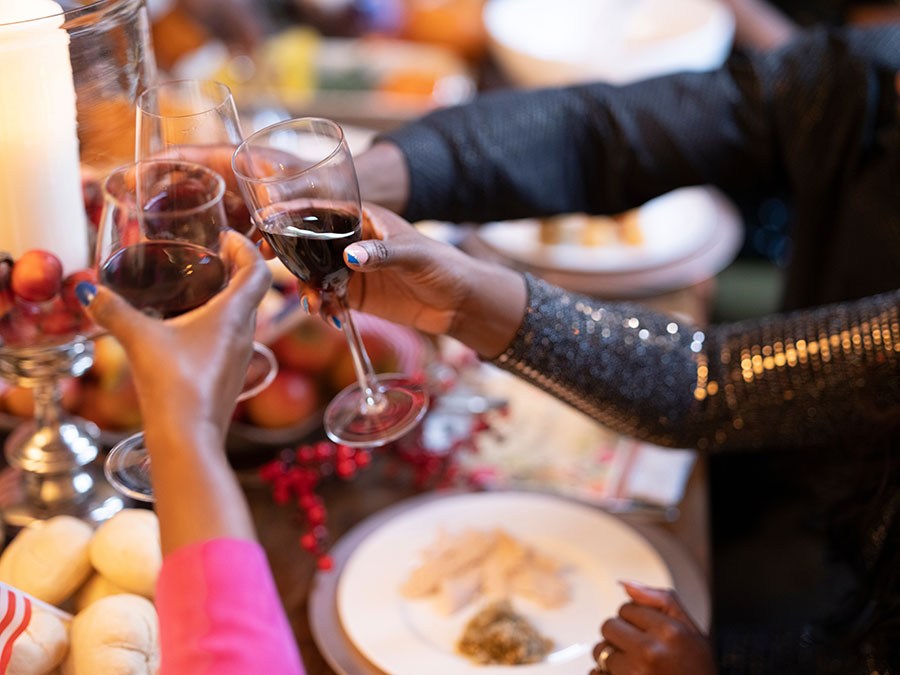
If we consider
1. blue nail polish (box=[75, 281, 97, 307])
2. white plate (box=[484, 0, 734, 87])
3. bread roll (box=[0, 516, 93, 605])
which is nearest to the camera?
blue nail polish (box=[75, 281, 97, 307])

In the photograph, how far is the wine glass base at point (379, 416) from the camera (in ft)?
3.17

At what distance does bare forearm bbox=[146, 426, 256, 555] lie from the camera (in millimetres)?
680

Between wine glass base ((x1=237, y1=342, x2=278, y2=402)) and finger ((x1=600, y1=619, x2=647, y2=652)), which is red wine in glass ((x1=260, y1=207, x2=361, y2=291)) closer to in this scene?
wine glass base ((x1=237, y1=342, x2=278, y2=402))

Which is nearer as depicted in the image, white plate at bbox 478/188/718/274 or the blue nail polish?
the blue nail polish

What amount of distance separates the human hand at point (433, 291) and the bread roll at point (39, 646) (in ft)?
1.11

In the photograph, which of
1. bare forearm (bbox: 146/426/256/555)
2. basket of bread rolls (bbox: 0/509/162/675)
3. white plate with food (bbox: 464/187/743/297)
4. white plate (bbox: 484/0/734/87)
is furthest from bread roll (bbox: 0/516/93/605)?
white plate (bbox: 484/0/734/87)

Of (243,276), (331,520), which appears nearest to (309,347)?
(331,520)

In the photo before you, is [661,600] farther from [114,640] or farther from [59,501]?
[59,501]

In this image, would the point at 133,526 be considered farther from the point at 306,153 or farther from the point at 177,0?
the point at 177,0

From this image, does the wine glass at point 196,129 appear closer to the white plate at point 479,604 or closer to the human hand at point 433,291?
the human hand at point 433,291

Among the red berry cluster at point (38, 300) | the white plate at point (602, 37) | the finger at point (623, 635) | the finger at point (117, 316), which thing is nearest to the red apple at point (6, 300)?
the red berry cluster at point (38, 300)

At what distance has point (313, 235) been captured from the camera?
2.73 feet

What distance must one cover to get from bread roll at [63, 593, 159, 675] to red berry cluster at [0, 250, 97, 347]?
0.27 m

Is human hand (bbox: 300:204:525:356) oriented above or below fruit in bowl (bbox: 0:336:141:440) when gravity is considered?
above
